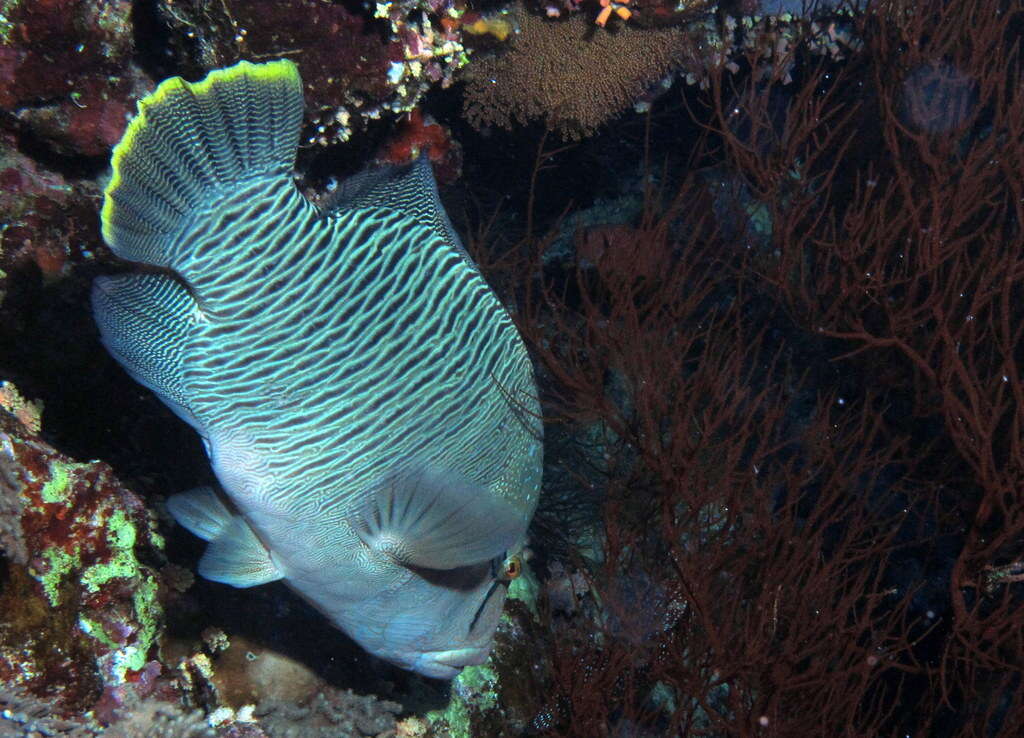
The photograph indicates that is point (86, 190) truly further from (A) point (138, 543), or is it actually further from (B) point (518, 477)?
(B) point (518, 477)

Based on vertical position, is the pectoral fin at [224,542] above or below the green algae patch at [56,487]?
below

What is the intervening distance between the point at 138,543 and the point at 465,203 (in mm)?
3250

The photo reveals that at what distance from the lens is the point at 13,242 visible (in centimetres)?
284

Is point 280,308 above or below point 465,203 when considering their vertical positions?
above

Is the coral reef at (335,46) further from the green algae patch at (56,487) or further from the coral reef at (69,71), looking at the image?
the green algae patch at (56,487)

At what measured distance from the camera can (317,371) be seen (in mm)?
2275

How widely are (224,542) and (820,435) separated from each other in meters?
3.52

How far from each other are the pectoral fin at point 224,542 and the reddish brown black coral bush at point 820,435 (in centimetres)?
184

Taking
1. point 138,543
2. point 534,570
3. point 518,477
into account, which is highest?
point 518,477

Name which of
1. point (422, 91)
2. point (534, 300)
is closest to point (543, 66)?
point (422, 91)

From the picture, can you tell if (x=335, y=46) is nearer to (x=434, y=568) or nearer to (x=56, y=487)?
Answer: (x=56, y=487)

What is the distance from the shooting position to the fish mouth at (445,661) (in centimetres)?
252

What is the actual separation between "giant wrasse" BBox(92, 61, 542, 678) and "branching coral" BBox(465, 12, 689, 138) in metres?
1.90

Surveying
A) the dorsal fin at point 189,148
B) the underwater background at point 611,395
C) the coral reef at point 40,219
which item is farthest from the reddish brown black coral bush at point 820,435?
the coral reef at point 40,219
